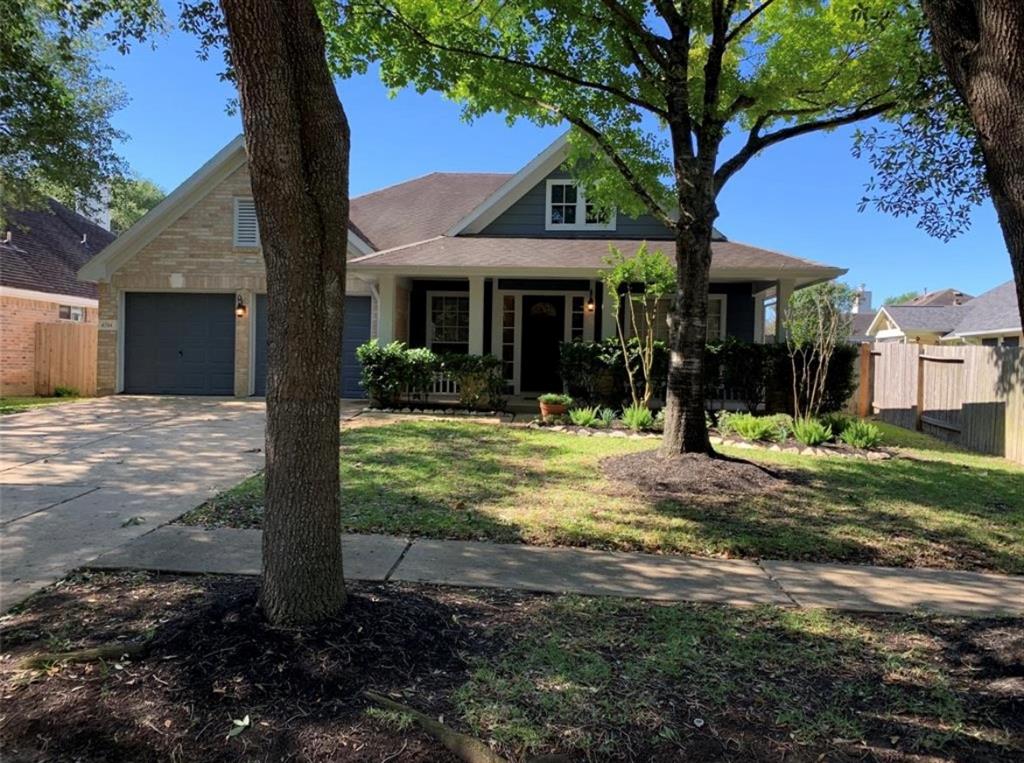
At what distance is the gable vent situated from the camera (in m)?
15.9

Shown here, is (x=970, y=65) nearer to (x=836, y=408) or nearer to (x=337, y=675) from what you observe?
(x=337, y=675)

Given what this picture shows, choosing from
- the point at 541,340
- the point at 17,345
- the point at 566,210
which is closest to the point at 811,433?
the point at 541,340

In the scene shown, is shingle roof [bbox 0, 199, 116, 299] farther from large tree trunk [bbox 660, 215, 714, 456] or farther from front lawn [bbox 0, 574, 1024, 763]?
front lawn [bbox 0, 574, 1024, 763]

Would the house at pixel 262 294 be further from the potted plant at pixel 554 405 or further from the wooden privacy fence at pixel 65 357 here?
the wooden privacy fence at pixel 65 357

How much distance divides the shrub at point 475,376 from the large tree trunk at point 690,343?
227 inches

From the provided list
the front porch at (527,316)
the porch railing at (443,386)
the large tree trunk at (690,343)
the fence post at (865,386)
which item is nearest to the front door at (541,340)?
the front porch at (527,316)

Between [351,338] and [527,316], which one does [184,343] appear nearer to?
[351,338]

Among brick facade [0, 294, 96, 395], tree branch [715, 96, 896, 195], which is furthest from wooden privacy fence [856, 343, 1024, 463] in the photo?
brick facade [0, 294, 96, 395]

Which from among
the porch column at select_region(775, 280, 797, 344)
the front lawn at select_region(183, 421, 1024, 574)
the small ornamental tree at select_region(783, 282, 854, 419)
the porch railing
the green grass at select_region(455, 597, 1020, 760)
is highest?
the porch column at select_region(775, 280, 797, 344)

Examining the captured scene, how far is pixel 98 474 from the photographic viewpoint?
7152 millimetres

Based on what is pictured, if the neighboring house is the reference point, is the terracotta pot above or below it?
below

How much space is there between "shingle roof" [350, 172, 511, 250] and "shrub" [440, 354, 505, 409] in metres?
5.37

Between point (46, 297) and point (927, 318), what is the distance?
43.0 metres

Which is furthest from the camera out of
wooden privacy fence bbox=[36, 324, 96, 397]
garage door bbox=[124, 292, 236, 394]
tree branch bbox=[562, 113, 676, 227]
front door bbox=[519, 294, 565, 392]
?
wooden privacy fence bbox=[36, 324, 96, 397]
